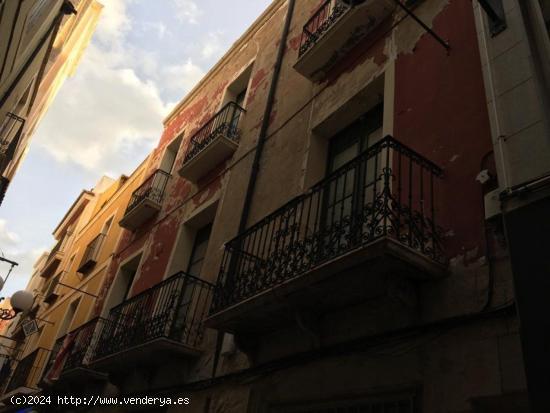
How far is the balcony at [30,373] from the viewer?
14.8 m

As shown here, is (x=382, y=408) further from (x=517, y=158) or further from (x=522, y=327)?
(x=517, y=158)

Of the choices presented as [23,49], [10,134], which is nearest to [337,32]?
[23,49]

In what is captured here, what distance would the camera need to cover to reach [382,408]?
14.2 feet

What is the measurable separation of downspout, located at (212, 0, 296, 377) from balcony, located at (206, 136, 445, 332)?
987mm

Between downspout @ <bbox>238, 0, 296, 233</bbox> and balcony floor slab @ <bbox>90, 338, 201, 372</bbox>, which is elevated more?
downspout @ <bbox>238, 0, 296, 233</bbox>

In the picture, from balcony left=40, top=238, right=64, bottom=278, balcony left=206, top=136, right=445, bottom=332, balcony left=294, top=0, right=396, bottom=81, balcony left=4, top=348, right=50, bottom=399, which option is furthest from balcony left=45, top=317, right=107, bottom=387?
balcony left=40, top=238, right=64, bottom=278

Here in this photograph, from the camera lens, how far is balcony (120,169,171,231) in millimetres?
12266

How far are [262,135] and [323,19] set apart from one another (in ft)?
7.36

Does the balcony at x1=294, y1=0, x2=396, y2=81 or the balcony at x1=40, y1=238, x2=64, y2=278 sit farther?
the balcony at x1=40, y1=238, x2=64, y2=278

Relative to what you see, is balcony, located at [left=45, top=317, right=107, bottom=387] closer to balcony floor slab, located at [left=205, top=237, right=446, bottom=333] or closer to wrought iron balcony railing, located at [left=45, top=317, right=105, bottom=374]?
wrought iron balcony railing, located at [left=45, top=317, right=105, bottom=374]

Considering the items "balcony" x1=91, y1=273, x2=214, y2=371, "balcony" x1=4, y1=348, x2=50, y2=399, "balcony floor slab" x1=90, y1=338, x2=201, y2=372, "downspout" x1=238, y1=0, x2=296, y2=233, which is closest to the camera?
"balcony floor slab" x1=90, y1=338, x2=201, y2=372

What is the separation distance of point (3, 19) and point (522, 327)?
7312mm

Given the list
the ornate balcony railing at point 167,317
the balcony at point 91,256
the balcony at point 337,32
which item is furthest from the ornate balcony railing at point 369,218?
the balcony at point 91,256

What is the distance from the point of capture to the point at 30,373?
15500 millimetres
